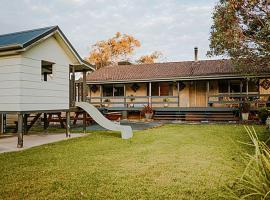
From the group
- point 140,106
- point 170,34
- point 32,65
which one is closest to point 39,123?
point 140,106

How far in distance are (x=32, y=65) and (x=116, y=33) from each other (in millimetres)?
37607

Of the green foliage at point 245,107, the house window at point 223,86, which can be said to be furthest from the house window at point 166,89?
the green foliage at point 245,107

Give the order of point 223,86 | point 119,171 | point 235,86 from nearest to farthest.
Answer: point 119,171 < point 235,86 < point 223,86

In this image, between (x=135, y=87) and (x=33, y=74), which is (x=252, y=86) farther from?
(x=33, y=74)

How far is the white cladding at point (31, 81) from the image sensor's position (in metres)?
9.19

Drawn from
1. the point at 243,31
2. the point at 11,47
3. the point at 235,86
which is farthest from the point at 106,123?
the point at 235,86

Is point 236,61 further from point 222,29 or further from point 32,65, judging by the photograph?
point 32,65

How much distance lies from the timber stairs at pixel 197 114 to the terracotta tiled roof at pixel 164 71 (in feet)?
9.01


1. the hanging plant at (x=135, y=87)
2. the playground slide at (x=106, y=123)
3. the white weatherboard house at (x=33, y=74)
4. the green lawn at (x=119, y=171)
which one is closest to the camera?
the green lawn at (x=119, y=171)

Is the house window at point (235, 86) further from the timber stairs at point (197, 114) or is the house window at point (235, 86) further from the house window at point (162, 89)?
the house window at point (162, 89)

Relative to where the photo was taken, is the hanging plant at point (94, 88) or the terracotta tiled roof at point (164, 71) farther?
the hanging plant at point (94, 88)

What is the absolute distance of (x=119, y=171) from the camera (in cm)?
590

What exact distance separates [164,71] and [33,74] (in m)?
16.0

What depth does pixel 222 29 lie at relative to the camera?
1557 centimetres
